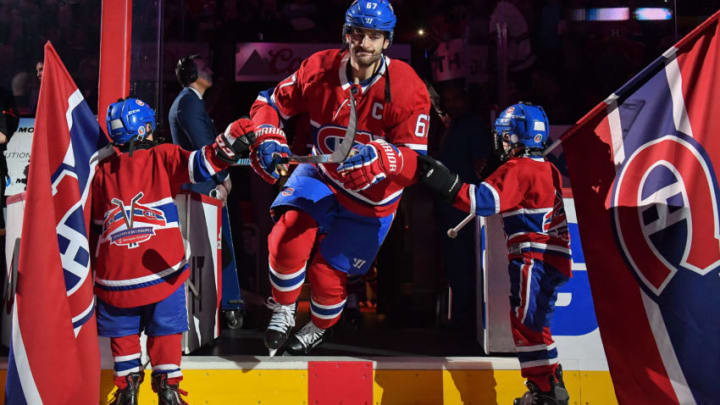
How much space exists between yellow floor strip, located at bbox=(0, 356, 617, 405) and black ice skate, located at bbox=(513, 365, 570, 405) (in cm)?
23

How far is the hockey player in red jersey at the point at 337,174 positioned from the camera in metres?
3.08

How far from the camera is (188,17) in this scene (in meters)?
5.50

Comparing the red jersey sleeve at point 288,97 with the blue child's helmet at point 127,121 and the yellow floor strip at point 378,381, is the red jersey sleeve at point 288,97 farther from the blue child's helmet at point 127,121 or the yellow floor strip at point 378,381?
the yellow floor strip at point 378,381

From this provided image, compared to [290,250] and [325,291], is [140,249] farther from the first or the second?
[325,291]

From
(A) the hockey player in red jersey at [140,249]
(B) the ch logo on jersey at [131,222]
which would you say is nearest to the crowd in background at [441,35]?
(A) the hockey player in red jersey at [140,249]

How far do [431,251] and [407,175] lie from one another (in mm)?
3096

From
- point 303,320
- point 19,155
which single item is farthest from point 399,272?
point 19,155

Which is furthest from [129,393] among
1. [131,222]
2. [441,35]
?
[441,35]

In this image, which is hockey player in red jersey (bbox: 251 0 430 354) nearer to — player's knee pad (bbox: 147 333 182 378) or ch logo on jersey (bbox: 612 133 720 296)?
player's knee pad (bbox: 147 333 182 378)

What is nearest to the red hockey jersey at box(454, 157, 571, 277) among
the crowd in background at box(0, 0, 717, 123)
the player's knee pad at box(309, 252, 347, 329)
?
the player's knee pad at box(309, 252, 347, 329)

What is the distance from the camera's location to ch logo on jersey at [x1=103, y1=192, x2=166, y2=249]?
2980 mm

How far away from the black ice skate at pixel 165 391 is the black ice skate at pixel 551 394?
5.00 ft

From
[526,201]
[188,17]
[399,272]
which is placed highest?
[188,17]

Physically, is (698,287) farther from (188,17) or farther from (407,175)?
(188,17)
